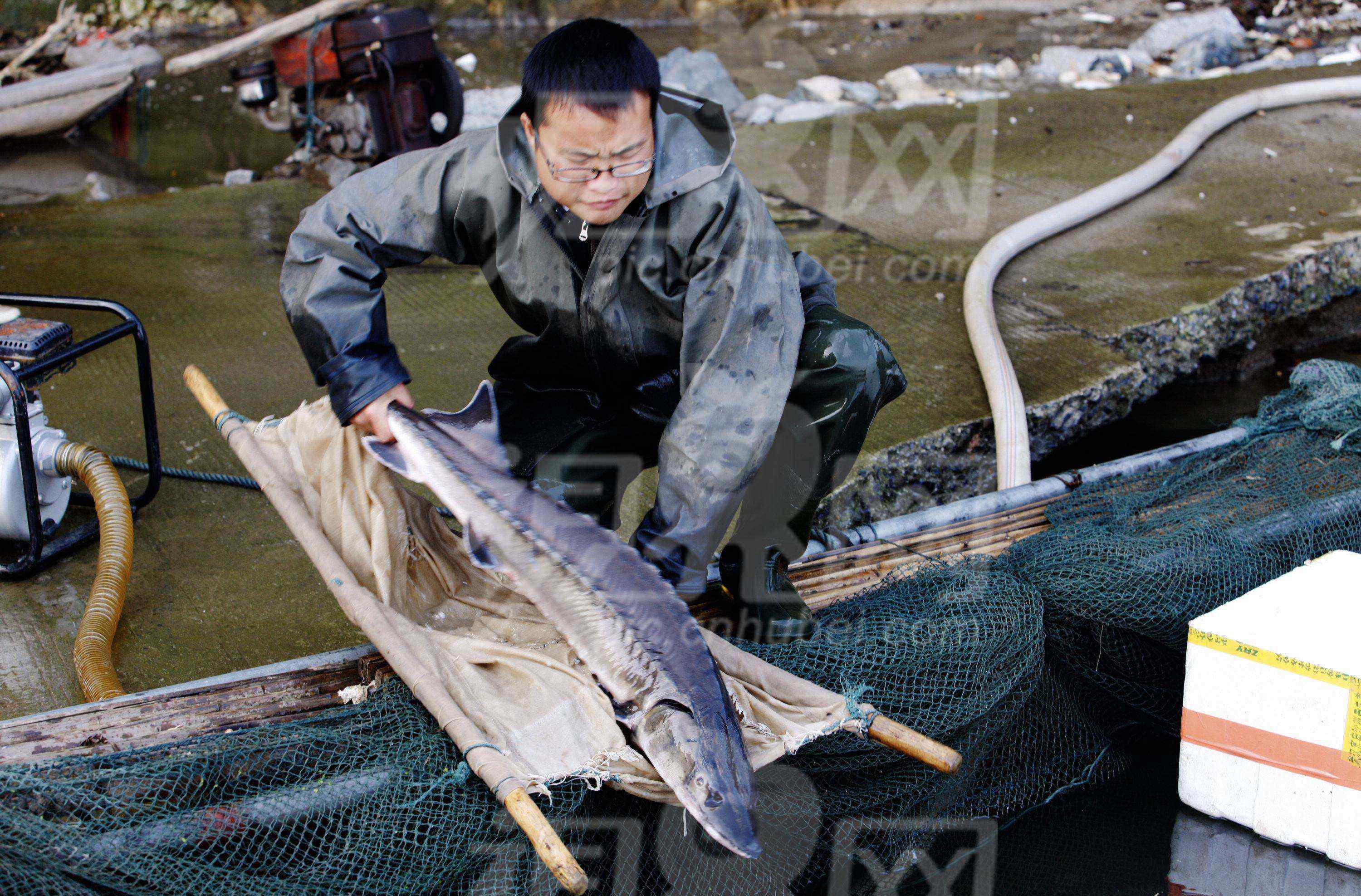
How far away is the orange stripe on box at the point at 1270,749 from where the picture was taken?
Answer: 7.65 feet

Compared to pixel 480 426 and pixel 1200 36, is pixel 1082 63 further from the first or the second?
pixel 480 426

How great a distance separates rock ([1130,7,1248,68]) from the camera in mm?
9391

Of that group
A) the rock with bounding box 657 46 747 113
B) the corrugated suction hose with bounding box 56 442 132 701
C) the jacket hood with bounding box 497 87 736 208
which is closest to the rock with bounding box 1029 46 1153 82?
the rock with bounding box 657 46 747 113

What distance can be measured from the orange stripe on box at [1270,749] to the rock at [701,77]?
6.55 m

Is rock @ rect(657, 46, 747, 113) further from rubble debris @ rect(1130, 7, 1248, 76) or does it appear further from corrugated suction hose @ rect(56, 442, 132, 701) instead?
corrugated suction hose @ rect(56, 442, 132, 701)

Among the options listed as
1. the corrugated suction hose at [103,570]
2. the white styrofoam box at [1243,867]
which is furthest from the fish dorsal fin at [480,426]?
the white styrofoam box at [1243,867]

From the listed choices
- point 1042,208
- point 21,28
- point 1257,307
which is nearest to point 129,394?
point 1042,208

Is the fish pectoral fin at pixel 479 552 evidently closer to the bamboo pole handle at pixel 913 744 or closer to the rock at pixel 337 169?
the bamboo pole handle at pixel 913 744

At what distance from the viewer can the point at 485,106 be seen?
25.2ft

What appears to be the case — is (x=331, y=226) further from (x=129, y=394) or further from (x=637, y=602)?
(x=129, y=394)

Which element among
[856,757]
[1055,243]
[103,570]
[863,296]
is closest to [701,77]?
[1055,243]

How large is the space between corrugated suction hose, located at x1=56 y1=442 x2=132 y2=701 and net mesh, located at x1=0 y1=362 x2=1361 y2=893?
62 centimetres

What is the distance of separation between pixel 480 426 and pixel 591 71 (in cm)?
76

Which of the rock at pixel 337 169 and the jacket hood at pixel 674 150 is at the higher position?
the jacket hood at pixel 674 150
